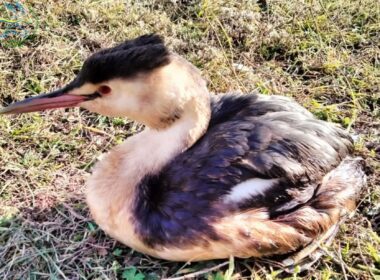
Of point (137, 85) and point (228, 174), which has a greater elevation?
point (137, 85)

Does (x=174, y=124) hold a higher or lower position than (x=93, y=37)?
higher

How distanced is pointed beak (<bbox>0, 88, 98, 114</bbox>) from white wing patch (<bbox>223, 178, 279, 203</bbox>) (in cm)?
74

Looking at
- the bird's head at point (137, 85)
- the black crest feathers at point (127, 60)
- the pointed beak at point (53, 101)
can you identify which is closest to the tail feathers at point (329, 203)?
the bird's head at point (137, 85)

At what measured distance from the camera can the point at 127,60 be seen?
2.42 metres

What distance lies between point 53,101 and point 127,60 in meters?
0.45

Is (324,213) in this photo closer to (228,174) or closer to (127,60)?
(228,174)

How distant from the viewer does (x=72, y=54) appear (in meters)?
3.95

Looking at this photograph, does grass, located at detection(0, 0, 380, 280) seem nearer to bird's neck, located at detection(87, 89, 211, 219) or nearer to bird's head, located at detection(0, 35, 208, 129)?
bird's neck, located at detection(87, 89, 211, 219)

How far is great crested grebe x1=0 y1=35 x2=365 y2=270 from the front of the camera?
2.51 metres

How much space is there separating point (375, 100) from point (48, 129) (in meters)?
2.08

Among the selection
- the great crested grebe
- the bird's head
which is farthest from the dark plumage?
the bird's head

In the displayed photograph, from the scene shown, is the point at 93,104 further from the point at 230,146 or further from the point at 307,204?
the point at 307,204

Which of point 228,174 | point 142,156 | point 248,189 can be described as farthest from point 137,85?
point 248,189

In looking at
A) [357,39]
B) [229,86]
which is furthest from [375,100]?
[229,86]
